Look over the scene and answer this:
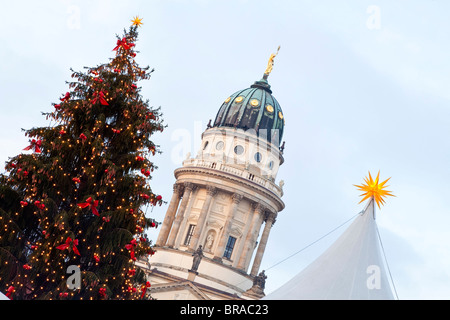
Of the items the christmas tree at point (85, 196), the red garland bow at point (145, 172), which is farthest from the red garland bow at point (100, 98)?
the red garland bow at point (145, 172)

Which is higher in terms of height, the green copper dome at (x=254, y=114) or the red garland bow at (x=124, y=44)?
the green copper dome at (x=254, y=114)

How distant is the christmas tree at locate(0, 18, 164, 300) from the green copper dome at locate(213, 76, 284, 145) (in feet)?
144

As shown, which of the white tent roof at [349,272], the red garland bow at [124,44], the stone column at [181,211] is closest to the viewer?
the white tent roof at [349,272]

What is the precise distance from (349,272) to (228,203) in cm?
4736

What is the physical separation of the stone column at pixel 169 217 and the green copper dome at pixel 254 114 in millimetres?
7959

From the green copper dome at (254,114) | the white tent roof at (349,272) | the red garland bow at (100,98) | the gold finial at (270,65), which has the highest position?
the gold finial at (270,65)

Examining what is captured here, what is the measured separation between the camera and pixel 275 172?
67438 mm

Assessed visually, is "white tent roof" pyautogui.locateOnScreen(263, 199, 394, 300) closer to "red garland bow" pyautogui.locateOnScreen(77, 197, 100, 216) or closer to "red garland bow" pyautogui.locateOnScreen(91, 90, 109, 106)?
"red garland bow" pyautogui.locateOnScreen(77, 197, 100, 216)

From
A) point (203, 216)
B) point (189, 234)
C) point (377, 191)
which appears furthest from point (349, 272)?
point (189, 234)

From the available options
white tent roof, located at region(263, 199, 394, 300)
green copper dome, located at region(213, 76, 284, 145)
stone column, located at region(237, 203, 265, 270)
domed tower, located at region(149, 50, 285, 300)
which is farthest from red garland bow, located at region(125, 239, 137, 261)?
green copper dome, located at region(213, 76, 284, 145)

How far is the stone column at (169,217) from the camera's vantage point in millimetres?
65062

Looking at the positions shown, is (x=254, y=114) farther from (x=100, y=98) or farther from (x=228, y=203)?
(x=100, y=98)

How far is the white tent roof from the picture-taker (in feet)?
54.1

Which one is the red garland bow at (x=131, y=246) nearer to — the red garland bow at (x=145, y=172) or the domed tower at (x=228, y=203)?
the red garland bow at (x=145, y=172)
